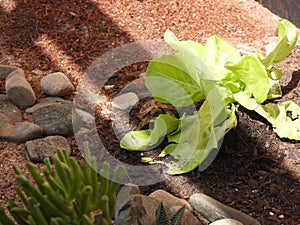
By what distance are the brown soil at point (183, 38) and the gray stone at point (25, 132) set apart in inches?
1.6

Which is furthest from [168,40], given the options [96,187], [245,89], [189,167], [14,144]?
[96,187]

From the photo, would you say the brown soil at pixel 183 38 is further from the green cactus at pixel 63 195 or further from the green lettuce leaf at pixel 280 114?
the green cactus at pixel 63 195

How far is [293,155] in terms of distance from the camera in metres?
2.86

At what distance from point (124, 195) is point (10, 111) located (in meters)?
0.95

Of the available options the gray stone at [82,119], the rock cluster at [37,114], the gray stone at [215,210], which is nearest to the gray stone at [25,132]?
the rock cluster at [37,114]

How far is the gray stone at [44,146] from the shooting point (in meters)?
2.82

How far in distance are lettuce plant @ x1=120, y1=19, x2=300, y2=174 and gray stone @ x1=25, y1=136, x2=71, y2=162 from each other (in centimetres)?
30

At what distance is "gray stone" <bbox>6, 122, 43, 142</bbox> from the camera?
9.66 feet

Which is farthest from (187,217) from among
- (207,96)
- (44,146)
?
(44,146)

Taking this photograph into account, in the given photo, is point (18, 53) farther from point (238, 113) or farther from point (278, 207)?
point (278, 207)

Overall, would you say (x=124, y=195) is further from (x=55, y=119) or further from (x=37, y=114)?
(x=37, y=114)

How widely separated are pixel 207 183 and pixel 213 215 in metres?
0.25

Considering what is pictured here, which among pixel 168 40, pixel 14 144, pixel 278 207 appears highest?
pixel 168 40

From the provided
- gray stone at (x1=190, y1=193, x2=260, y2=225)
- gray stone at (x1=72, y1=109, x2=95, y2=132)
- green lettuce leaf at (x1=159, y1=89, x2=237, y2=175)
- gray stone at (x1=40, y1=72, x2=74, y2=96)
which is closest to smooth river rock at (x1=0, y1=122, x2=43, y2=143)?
gray stone at (x1=72, y1=109, x2=95, y2=132)
